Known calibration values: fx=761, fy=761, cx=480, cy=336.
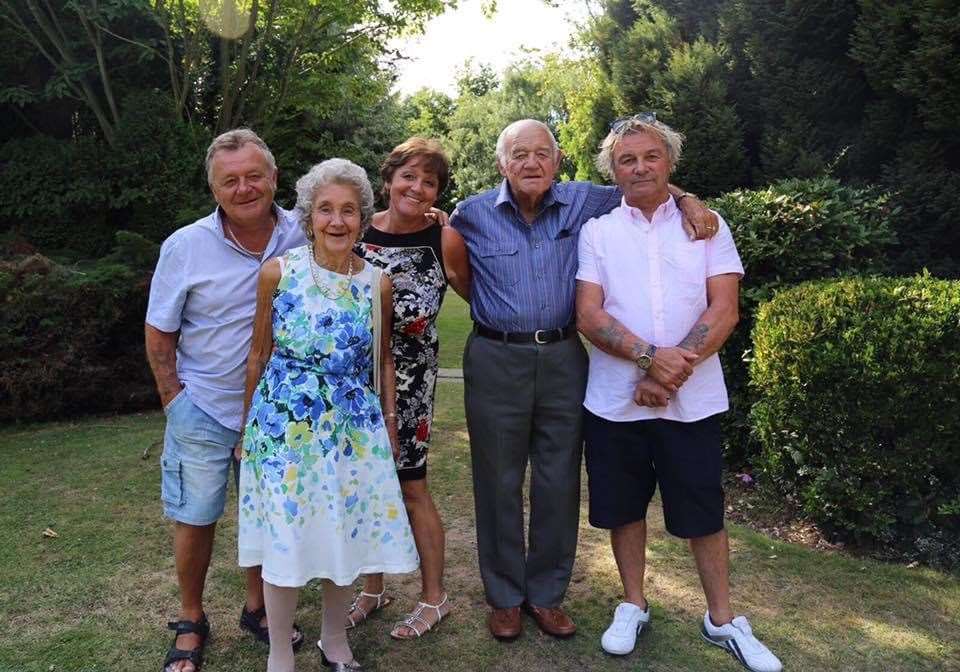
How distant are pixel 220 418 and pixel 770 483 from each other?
3.02 meters

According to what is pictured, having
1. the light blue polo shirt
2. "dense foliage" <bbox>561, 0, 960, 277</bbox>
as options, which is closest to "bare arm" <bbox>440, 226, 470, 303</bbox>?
the light blue polo shirt

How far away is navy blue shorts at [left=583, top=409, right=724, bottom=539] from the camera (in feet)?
9.41

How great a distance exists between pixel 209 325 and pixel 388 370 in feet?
2.17

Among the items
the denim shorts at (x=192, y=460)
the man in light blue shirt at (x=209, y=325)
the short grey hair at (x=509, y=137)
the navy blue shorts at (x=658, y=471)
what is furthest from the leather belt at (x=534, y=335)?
the denim shorts at (x=192, y=460)

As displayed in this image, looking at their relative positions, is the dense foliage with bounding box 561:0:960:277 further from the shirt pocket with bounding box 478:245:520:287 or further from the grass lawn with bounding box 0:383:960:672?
the shirt pocket with bounding box 478:245:520:287

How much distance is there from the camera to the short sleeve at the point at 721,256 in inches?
112

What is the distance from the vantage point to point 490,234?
302 centimetres

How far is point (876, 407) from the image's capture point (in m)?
3.56

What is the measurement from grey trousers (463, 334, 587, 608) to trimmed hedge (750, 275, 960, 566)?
1400 mm

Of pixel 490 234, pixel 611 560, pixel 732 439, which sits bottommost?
pixel 611 560

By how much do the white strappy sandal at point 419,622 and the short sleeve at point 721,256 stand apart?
176 cm

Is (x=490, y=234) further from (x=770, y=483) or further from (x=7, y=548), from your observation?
(x=7, y=548)

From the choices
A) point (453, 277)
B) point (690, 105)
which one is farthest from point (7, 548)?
point (690, 105)

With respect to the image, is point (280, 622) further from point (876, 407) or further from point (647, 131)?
point (876, 407)
